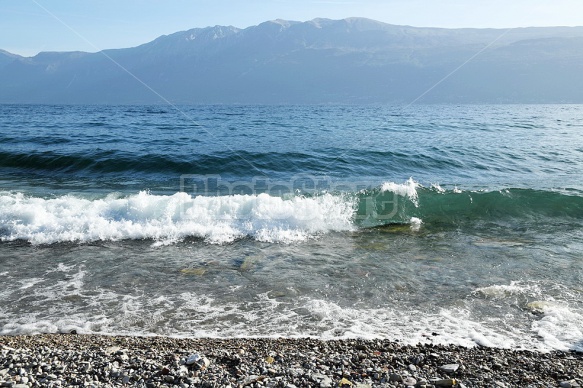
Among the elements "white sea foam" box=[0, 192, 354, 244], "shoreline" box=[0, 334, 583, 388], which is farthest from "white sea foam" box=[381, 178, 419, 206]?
"shoreline" box=[0, 334, 583, 388]

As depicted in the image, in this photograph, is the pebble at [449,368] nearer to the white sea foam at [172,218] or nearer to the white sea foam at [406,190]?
the white sea foam at [172,218]

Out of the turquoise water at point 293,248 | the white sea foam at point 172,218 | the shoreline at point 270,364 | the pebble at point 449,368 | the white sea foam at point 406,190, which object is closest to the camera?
the shoreline at point 270,364

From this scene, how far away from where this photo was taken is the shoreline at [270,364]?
15.6ft

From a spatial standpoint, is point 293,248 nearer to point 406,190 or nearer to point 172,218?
point 172,218

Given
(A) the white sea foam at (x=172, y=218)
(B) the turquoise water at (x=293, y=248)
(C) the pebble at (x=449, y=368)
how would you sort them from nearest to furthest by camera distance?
(C) the pebble at (x=449, y=368)
(B) the turquoise water at (x=293, y=248)
(A) the white sea foam at (x=172, y=218)

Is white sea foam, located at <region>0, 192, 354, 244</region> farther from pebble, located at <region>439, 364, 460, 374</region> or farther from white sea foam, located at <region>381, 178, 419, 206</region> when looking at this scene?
pebble, located at <region>439, 364, 460, 374</region>

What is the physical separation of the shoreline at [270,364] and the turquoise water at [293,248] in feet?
1.84

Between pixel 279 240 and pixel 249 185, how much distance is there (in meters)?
7.16

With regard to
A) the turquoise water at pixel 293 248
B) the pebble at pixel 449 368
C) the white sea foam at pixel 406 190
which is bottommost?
the turquoise water at pixel 293 248

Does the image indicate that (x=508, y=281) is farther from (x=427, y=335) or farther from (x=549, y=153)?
(x=549, y=153)

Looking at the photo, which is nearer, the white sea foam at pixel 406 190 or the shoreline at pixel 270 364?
the shoreline at pixel 270 364

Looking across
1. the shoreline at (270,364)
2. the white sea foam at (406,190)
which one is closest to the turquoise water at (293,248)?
the white sea foam at (406,190)

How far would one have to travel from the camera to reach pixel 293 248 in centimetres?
1080

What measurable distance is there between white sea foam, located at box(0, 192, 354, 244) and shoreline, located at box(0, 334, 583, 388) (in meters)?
5.65
